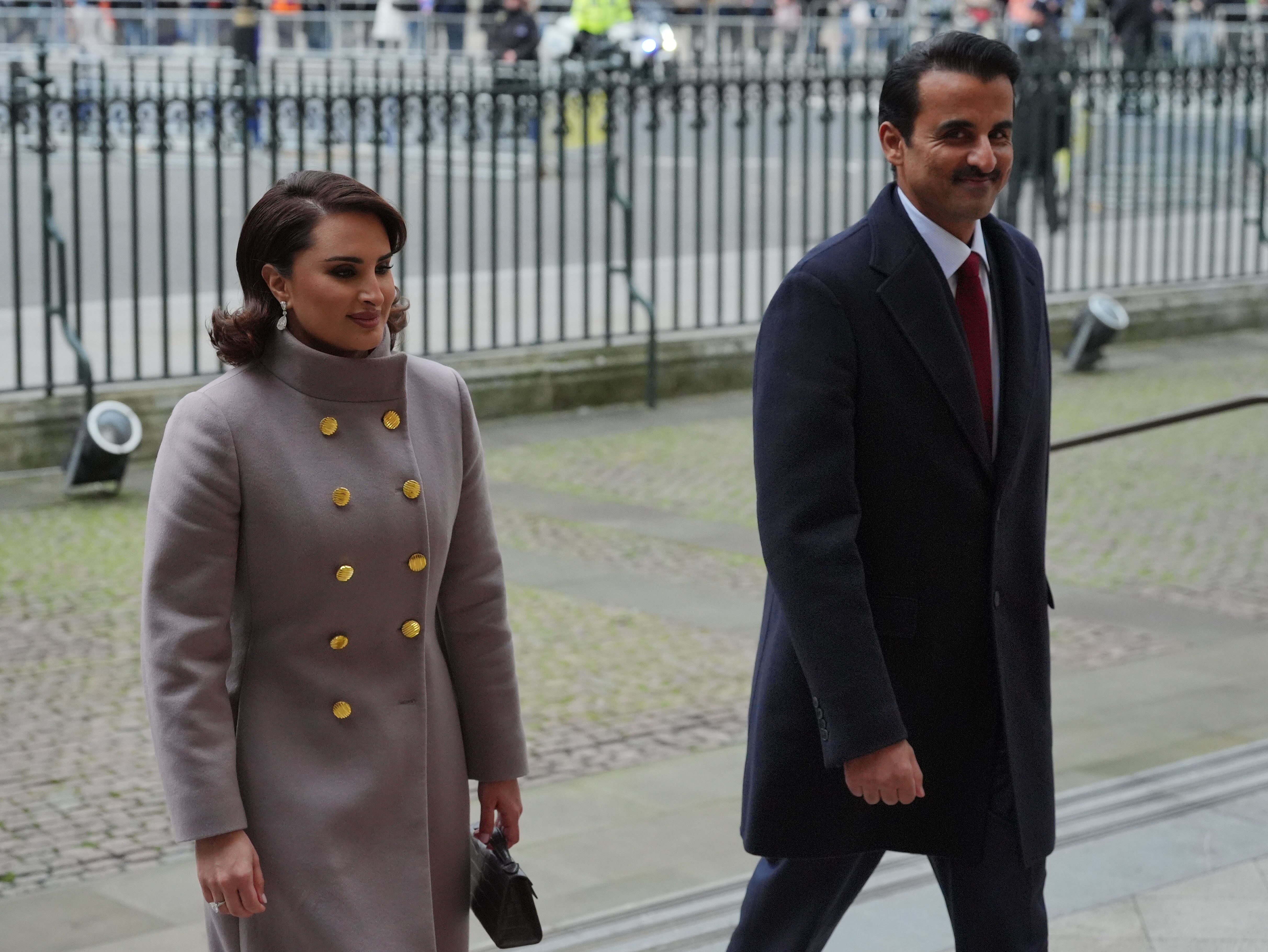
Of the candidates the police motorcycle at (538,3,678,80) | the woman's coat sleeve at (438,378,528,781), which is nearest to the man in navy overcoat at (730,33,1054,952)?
the woman's coat sleeve at (438,378,528,781)

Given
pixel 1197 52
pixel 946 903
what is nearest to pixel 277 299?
pixel 946 903

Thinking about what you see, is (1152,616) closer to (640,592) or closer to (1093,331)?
(640,592)

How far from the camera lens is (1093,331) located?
12539 millimetres

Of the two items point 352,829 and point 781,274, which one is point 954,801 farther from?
point 781,274

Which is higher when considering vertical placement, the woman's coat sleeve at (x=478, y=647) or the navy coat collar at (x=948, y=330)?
the navy coat collar at (x=948, y=330)

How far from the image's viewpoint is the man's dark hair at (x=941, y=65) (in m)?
2.91

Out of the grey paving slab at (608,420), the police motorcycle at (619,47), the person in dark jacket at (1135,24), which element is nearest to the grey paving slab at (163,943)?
the grey paving slab at (608,420)

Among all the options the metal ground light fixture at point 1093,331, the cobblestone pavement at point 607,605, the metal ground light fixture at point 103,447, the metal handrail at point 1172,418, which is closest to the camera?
the cobblestone pavement at point 607,605

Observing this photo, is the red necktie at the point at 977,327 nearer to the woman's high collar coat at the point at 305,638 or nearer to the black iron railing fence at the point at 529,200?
the woman's high collar coat at the point at 305,638

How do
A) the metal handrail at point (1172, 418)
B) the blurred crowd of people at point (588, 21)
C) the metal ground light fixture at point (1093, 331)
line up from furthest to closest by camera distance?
1. the blurred crowd of people at point (588, 21)
2. the metal ground light fixture at point (1093, 331)
3. the metal handrail at point (1172, 418)

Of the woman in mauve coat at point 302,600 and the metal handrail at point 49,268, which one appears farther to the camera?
the metal handrail at point 49,268

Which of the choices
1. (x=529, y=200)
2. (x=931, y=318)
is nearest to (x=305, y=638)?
(x=931, y=318)

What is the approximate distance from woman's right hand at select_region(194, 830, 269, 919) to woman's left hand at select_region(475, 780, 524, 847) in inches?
15.5

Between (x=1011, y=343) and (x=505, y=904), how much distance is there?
112 cm
